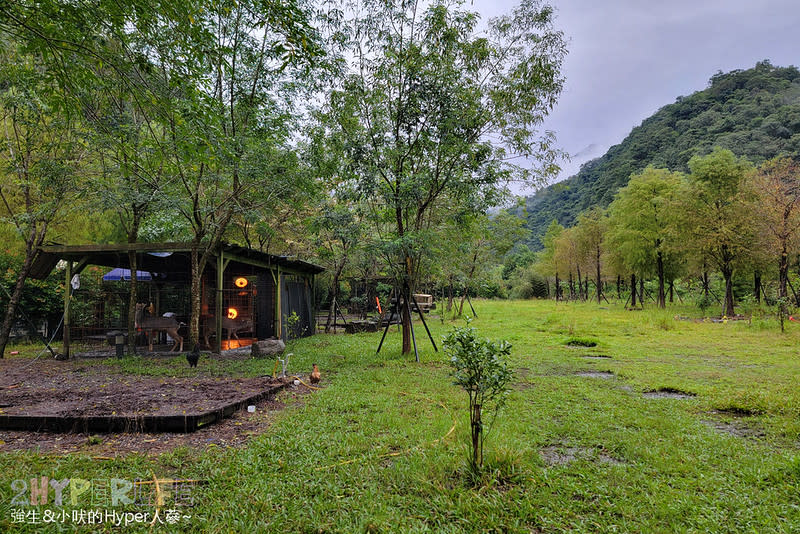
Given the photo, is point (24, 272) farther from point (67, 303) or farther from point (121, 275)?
point (121, 275)

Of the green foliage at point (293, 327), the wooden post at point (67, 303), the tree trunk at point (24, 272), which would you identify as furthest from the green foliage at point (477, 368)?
the tree trunk at point (24, 272)

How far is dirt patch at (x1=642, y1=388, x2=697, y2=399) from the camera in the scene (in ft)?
15.8

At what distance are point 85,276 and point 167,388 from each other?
28.9 feet

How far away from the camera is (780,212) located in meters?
13.0

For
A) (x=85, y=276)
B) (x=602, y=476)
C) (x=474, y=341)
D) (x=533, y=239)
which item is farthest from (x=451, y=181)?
(x=533, y=239)

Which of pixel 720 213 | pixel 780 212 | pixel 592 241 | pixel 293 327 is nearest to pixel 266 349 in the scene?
pixel 293 327

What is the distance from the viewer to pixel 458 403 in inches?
178

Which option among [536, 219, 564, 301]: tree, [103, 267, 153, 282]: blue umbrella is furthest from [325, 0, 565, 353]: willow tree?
[536, 219, 564, 301]: tree

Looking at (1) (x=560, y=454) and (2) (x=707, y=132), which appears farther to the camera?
(2) (x=707, y=132)

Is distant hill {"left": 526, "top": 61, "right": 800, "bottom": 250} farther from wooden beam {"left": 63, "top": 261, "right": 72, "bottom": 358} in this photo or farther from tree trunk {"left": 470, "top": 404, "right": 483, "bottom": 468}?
tree trunk {"left": 470, "top": 404, "right": 483, "bottom": 468}

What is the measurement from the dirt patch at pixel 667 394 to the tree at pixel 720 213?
518 inches

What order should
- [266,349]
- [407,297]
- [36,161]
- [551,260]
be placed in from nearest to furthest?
[407,297]
[36,161]
[266,349]
[551,260]

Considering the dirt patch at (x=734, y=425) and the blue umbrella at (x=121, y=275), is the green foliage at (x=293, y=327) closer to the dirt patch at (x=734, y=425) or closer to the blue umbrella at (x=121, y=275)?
the blue umbrella at (x=121, y=275)

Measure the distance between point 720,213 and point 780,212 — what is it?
222 cm
